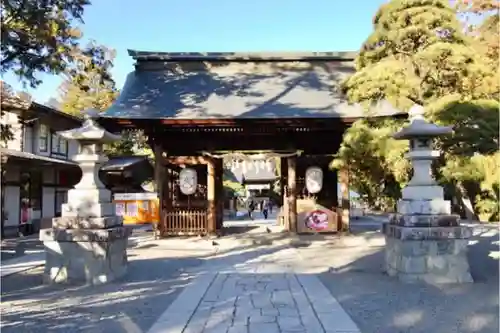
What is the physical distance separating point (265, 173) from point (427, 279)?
33185 mm

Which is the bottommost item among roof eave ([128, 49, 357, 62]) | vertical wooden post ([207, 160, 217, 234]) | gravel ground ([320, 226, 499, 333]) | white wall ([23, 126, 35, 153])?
gravel ground ([320, 226, 499, 333])

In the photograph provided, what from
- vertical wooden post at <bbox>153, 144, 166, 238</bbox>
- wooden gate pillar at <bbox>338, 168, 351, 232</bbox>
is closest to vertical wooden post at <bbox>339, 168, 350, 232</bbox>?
wooden gate pillar at <bbox>338, 168, 351, 232</bbox>

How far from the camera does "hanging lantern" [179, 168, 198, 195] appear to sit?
14.4 metres

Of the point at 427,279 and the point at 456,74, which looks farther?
the point at 456,74

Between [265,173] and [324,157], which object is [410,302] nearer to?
[324,157]

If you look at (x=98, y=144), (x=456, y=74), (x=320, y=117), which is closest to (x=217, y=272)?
(x=98, y=144)

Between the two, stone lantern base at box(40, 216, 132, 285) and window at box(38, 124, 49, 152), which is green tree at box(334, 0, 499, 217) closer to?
stone lantern base at box(40, 216, 132, 285)

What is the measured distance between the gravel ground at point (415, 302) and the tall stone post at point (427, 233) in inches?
12.6

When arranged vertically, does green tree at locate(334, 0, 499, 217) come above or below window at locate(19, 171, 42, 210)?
above

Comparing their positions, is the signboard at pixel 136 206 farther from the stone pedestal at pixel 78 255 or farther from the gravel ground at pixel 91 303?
the stone pedestal at pixel 78 255

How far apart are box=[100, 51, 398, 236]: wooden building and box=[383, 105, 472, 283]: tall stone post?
4.30m

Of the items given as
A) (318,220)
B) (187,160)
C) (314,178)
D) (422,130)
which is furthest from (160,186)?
(422,130)

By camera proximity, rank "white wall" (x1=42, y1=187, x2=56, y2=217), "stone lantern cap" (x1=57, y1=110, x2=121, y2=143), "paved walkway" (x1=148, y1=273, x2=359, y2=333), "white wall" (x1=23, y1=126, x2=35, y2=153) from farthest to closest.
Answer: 1. "white wall" (x1=42, y1=187, x2=56, y2=217)
2. "white wall" (x1=23, y1=126, x2=35, y2=153)
3. "stone lantern cap" (x1=57, y1=110, x2=121, y2=143)
4. "paved walkway" (x1=148, y1=273, x2=359, y2=333)

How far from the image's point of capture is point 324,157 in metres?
14.8
